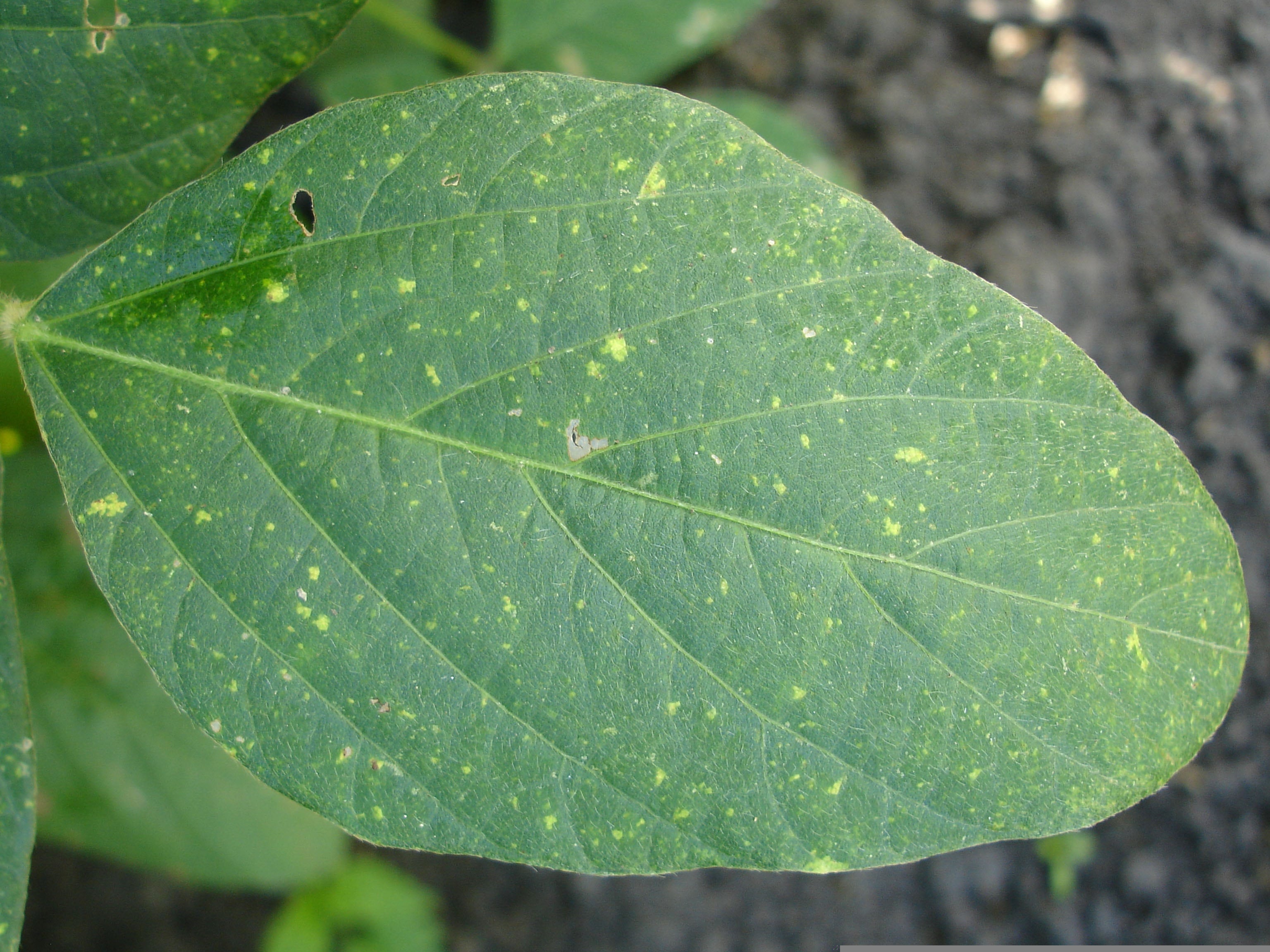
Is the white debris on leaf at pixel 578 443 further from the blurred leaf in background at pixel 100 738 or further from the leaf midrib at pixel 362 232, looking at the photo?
the blurred leaf in background at pixel 100 738

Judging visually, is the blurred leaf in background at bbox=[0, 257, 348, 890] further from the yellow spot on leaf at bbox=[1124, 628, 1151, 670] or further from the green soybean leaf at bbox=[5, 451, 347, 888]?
the yellow spot on leaf at bbox=[1124, 628, 1151, 670]

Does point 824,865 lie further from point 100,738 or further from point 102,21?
point 100,738

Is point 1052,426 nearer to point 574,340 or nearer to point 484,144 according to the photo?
point 574,340

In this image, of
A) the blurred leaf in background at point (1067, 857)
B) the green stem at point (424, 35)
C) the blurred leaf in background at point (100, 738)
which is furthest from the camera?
the blurred leaf in background at point (1067, 857)

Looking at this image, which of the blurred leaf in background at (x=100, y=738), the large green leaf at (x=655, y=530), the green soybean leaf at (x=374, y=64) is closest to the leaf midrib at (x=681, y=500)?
the large green leaf at (x=655, y=530)

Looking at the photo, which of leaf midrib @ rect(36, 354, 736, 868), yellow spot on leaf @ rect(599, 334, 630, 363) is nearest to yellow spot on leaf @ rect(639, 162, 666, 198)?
yellow spot on leaf @ rect(599, 334, 630, 363)

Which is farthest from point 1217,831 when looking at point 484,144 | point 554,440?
point 484,144

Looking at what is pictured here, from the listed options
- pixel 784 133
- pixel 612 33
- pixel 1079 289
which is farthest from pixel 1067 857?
pixel 612 33
